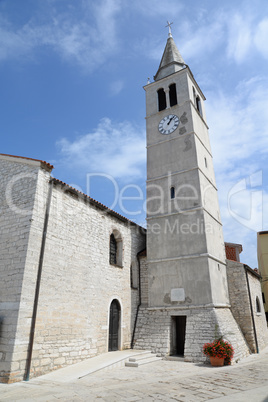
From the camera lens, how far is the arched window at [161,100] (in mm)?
18266

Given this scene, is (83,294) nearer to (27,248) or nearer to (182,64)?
(27,248)

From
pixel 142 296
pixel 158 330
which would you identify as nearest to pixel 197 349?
pixel 158 330

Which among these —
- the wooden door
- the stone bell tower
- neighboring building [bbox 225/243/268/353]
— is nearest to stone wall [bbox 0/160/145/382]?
the stone bell tower

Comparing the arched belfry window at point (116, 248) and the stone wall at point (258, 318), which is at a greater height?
the arched belfry window at point (116, 248)

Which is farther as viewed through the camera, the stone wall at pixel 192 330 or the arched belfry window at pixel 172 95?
the arched belfry window at pixel 172 95

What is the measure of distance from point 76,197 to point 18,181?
2.41 metres

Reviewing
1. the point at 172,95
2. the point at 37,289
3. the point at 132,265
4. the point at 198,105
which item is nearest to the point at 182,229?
the point at 132,265

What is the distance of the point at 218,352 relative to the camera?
10000 mm

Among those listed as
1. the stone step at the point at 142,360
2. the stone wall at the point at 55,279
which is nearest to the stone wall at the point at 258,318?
the stone step at the point at 142,360

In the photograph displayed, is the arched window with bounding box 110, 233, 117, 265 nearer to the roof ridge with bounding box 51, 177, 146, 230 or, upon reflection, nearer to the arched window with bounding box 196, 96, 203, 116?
the roof ridge with bounding box 51, 177, 146, 230

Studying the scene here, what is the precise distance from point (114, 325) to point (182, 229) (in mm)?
5599

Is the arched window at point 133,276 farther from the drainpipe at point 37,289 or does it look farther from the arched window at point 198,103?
the arched window at point 198,103

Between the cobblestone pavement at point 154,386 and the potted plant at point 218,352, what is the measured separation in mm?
653

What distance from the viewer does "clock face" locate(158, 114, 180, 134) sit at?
1675 cm
